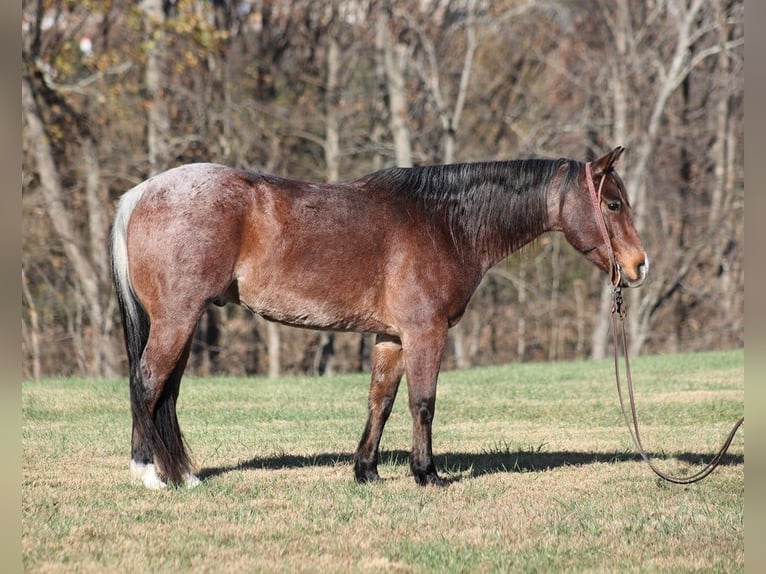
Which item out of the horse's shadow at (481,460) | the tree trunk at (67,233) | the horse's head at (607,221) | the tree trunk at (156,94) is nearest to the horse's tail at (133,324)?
the horse's shadow at (481,460)

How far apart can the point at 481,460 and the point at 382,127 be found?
14.0m

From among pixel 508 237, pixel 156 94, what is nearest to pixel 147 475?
pixel 508 237

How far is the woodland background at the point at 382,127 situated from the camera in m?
17.2

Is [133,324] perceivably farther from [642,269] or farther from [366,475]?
[642,269]

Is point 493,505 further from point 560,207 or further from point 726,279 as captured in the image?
point 726,279

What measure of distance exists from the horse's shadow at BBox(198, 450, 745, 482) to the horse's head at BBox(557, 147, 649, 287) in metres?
1.64

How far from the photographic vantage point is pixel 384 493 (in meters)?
6.12

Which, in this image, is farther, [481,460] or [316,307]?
[481,460]

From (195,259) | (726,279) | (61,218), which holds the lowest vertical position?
(726,279)

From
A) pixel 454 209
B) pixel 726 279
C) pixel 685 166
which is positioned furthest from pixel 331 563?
pixel 685 166

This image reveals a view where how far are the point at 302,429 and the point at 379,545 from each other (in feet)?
13.5

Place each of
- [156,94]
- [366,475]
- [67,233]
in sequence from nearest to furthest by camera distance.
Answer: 1. [366,475]
2. [67,233]
3. [156,94]

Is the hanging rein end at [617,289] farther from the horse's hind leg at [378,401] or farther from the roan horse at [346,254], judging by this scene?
the horse's hind leg at [378,401]

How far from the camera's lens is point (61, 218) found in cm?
1680
